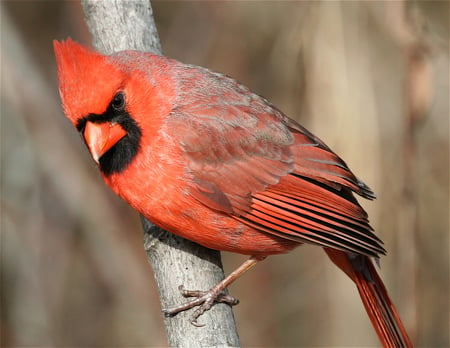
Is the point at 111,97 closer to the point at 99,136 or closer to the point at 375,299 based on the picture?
the point at 99,136

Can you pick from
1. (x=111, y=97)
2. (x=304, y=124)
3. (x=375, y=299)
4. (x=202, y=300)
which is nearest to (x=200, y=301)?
(x=202, y=300)

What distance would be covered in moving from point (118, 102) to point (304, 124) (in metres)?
2.35

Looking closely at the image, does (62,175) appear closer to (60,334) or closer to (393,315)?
(60,334)

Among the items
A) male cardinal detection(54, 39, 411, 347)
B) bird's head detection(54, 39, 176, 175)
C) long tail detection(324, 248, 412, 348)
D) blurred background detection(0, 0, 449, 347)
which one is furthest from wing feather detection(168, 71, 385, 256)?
blurred background detection(0, 0, 449, 347)

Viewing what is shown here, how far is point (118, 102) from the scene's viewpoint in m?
3.31

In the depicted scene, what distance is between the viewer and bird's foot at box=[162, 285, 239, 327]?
3287 mm

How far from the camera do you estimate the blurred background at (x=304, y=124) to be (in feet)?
16.6

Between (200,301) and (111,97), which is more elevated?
(111,97)

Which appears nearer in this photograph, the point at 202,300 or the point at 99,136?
the point at 99,136

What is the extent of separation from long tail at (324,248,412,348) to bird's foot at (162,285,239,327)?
79 centimetres

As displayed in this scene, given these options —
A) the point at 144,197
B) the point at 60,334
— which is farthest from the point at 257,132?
the point at 60,334

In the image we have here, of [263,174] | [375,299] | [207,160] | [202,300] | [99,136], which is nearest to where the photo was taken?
[99,136]

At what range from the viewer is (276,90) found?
6.92m

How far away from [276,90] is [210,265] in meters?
3.62
